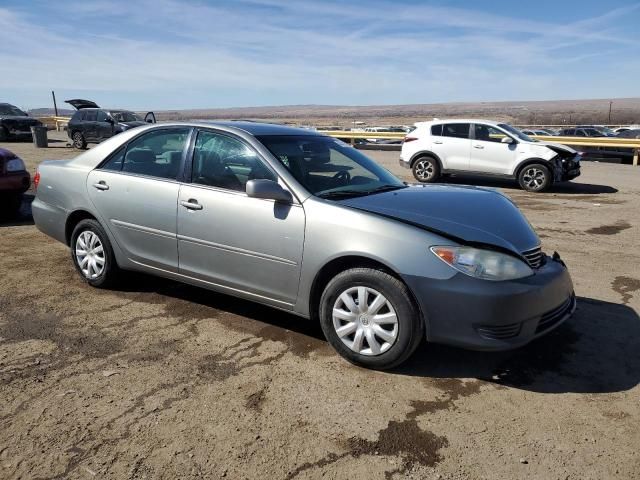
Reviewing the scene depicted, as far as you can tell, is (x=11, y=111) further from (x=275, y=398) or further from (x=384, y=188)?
(x=275, y=398)

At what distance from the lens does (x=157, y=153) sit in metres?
4.70

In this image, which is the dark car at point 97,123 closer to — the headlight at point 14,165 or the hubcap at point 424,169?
the hubcap at point 424,169

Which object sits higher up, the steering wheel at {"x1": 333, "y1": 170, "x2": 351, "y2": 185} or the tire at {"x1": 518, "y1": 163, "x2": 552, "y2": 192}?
the steering wheel at {"x1": 333, "y1": 170, "x2": 351, "y2": 185}

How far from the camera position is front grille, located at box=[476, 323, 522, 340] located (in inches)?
130

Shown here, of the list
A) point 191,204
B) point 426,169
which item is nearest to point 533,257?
point 191,204

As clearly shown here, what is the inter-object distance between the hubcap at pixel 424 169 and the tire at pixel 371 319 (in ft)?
34.6

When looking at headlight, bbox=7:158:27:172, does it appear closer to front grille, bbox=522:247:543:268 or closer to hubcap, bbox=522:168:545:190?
front grille, bbox=522:247:543:268

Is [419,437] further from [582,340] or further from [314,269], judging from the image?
[582,340]

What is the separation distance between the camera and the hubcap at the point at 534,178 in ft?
40.3

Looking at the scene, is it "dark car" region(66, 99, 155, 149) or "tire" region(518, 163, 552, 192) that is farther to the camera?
"dark car" region(66, 99, 155, 149)

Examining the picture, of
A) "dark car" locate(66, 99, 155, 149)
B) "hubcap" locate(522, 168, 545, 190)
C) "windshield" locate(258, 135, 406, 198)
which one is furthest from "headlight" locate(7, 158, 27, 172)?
"dark car" locate(66, 99, 155, 149)

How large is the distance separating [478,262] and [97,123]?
2047cm

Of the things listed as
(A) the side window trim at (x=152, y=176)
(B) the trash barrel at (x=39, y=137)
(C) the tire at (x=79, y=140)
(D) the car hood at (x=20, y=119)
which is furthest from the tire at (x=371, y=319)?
(D) the car hood at (x=20, y=119)

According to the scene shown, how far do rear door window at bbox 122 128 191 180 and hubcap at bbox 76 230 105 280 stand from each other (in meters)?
0.73
